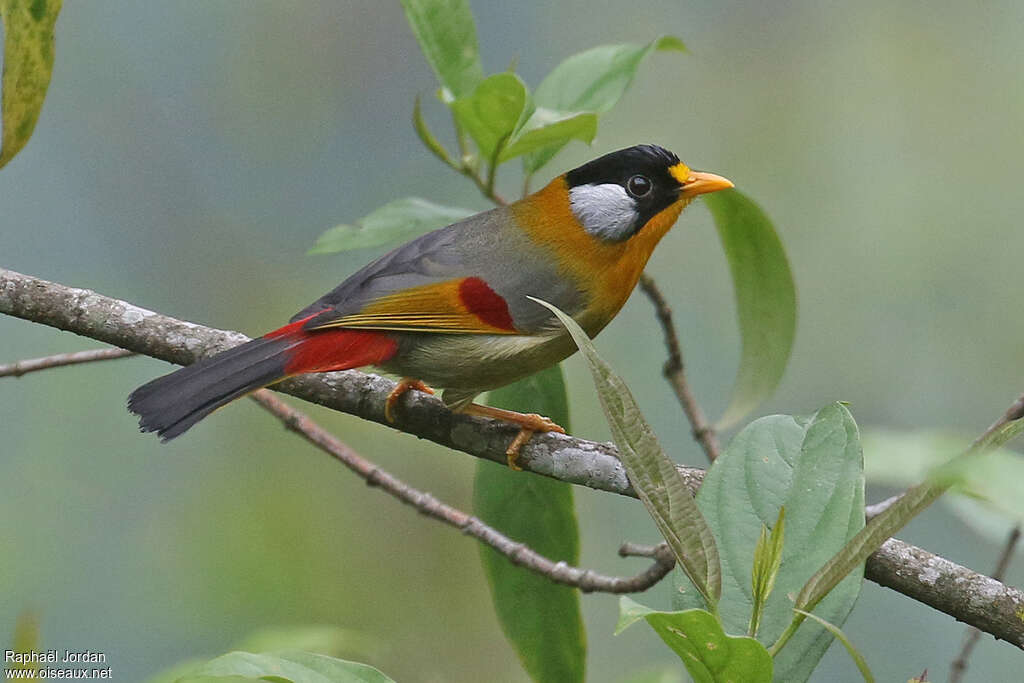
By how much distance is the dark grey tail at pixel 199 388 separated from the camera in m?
2.39

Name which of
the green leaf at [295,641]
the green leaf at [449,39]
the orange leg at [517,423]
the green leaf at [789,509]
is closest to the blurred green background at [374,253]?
the orange leg at [517,423]

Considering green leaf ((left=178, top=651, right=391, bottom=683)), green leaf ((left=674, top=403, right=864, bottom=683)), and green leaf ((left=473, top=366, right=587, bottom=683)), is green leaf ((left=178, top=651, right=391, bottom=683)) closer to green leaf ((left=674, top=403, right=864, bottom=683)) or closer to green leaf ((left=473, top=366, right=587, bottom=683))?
green leaf ((left=674, top=403, right=864, bottom=683))

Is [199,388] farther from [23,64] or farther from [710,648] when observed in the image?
[710,648]

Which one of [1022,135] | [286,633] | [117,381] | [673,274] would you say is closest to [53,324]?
[286,633]

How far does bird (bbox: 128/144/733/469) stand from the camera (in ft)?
8.04

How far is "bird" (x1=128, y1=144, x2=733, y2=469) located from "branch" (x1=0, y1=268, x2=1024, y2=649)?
0.06 m

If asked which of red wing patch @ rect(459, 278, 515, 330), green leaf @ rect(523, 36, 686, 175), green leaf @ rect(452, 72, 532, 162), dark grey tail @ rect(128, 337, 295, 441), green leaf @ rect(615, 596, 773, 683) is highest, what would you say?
green leaf @ rect(523, 36, 686, 175)

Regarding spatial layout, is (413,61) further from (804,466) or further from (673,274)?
(804,466)

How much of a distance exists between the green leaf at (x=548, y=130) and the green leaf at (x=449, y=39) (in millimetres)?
218

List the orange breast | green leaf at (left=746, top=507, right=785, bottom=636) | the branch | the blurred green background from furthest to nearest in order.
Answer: the blurred green background < the orange breast < the branch < green leaf at (left=746, top=507, right=785, bottom=636)

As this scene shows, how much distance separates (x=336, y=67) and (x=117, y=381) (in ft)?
6.16

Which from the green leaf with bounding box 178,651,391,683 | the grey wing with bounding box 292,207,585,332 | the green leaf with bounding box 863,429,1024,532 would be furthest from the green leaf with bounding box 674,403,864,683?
the grey wing with bounding box 292,207,585,332

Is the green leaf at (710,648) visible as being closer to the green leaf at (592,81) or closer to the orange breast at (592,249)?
the green leaf at (592,81)

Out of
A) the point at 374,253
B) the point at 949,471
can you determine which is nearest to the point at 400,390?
the point at 949,471
